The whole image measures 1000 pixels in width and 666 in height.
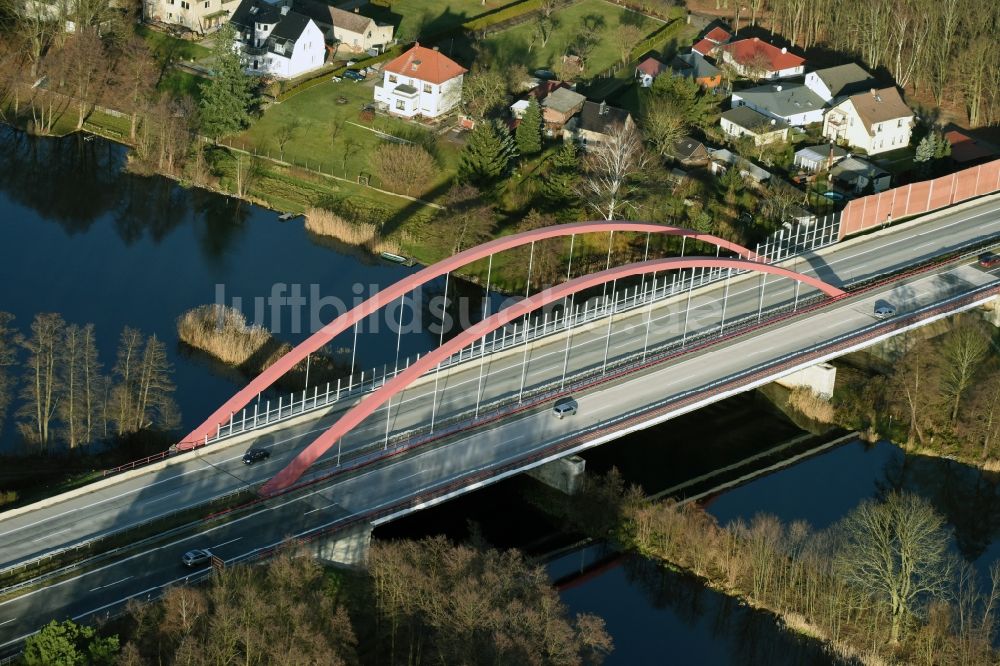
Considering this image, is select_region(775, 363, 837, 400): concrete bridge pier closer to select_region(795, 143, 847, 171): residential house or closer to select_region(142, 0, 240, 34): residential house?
select_region(795, 143, 847, 171): residential house

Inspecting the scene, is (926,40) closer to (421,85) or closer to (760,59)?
Result: (760,59)

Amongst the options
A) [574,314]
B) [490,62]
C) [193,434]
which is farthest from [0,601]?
[490,62]

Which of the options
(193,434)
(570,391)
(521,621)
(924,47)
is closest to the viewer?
(521,621)

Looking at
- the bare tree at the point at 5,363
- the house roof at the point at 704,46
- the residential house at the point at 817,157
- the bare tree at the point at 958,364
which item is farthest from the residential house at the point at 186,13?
the bare tree at the point at 958,364

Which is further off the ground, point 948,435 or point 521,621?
point 521,621

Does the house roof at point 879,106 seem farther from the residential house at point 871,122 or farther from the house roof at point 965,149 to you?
the house roof at point 965,149

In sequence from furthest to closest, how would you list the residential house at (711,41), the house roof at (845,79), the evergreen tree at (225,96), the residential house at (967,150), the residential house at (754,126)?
the residential house at (711,41) → the house roof at (845,79) → the residential house at (754,126) → the residential house at (967,150) → the evergreen tree at (225,96)

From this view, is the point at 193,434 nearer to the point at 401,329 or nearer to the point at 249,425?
the point at 249,425

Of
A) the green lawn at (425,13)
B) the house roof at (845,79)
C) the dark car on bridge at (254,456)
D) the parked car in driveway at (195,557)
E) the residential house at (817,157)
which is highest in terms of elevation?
the house roof at (845,79)

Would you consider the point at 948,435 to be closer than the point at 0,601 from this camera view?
No
